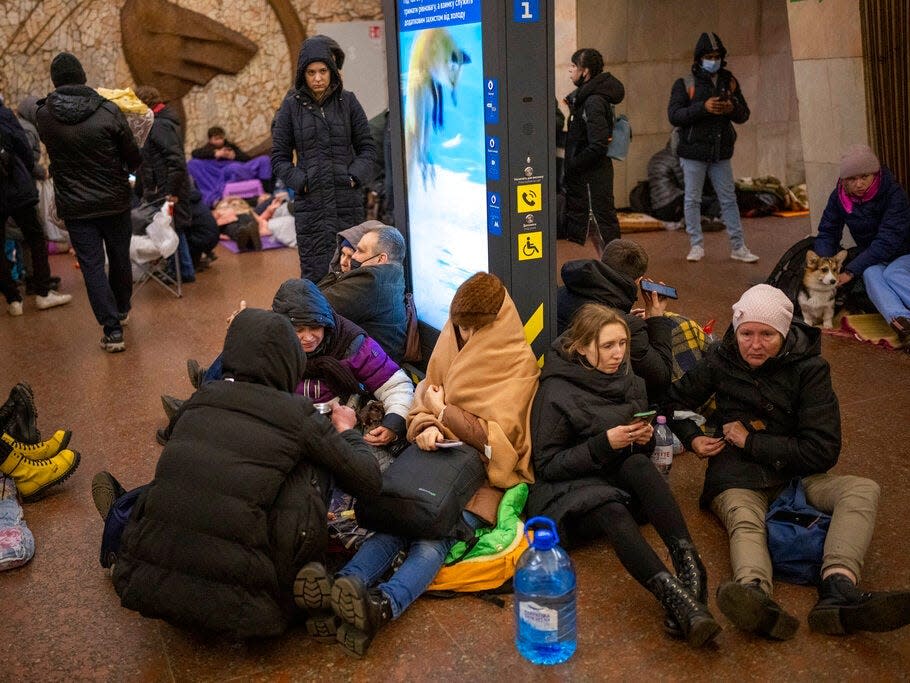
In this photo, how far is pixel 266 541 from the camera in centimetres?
305

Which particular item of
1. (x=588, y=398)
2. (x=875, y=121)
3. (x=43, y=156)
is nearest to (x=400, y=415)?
(x=588, y=398)

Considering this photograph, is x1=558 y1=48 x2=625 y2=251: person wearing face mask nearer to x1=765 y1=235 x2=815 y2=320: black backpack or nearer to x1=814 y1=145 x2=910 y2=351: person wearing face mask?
x1=765 y1=235 x2=815 y2=320: black backpack

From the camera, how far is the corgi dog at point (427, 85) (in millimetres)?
4359

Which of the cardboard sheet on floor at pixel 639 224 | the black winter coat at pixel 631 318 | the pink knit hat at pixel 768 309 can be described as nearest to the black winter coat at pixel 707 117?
the cardboard sheet on floor at pixel 639 224

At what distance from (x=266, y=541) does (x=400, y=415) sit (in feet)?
3.75

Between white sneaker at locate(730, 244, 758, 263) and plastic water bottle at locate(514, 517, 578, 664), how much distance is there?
5822mm

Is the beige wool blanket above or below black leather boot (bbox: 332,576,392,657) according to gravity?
above

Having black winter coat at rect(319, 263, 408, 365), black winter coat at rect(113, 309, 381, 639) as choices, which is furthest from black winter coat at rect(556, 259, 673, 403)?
black winter coat at rect(113, 309, 381, 639)

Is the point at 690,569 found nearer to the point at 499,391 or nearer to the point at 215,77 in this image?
the point at 499,391

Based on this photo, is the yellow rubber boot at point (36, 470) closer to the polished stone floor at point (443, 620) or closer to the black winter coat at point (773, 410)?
the polished stone floor at point (443, 620)

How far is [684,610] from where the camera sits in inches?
122

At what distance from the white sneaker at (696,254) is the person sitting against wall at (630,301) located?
423 centimetres

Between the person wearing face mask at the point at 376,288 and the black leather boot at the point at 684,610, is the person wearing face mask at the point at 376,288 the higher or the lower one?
the higher one

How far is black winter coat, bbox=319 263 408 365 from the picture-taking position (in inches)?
178
